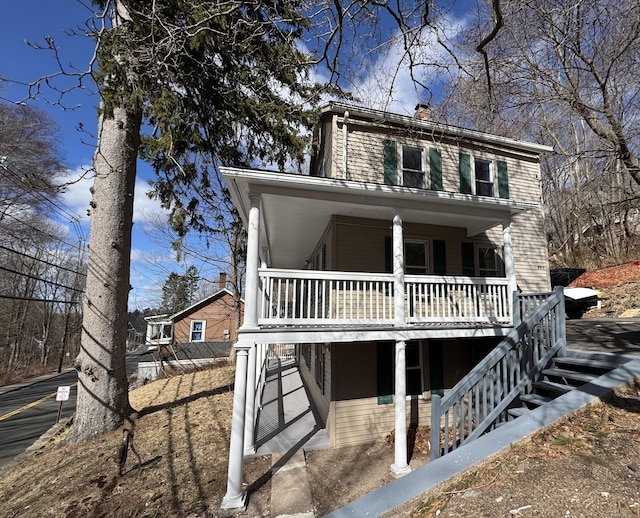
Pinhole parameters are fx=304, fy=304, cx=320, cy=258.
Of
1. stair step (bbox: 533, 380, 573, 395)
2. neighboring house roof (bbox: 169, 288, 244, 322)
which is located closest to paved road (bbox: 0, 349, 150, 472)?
neighboring house roof (bbox: 169, 288, 244, 322)

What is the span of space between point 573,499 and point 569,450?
2.16 feet

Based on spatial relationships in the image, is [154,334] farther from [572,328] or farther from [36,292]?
[572,328]

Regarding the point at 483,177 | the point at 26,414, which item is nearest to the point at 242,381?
the point at 483,177

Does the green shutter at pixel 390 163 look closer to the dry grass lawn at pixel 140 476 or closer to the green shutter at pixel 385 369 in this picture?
the green shutter at pixel 385 369

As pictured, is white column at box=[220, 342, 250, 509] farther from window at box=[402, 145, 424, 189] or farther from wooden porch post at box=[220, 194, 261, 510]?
window at box=[402, 145, 424, 189]

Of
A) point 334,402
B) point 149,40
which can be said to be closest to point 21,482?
point 334,402

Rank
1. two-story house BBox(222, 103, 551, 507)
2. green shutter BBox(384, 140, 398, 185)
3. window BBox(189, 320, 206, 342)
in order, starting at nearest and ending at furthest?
two-story house BBox(222, 103, 551, 507)
green shutter BBox(384, 140, 398, 185)
window BBox(189, 320, 206, 342)

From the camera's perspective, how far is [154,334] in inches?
1010

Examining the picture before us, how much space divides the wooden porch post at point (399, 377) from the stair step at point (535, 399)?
1.92 metres

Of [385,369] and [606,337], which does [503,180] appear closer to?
[606,337]

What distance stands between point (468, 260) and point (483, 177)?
305cm

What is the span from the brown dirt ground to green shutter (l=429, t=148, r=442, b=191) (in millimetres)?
6252

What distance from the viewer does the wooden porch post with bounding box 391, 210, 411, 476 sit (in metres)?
5.23

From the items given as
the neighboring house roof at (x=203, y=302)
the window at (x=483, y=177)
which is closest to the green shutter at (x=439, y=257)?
the window at (x=483, y=177)
